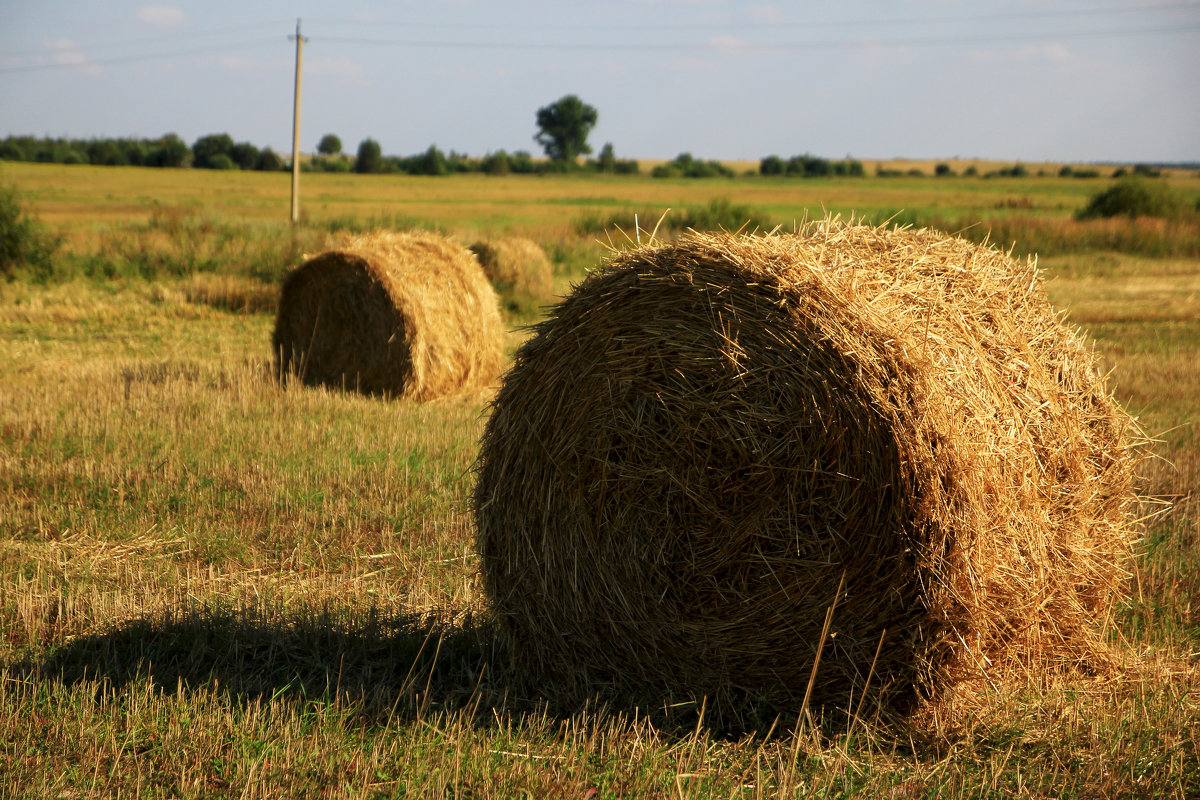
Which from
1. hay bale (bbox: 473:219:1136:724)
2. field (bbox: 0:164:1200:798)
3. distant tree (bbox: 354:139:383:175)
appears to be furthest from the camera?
distant tree (bbox: 354:139:383:175)

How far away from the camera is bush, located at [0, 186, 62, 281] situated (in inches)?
746

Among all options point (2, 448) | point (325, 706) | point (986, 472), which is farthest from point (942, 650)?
point (2, 448)

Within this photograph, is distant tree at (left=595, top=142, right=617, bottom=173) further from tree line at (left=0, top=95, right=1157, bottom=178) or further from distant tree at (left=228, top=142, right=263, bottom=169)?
distant tree at (left=228, top=142, right=263, bottom=169)

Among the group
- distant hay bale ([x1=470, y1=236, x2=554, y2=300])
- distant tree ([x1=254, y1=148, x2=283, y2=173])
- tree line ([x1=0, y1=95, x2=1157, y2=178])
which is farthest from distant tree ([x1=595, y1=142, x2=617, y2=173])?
distant hay bale ([x1=470, y1=236, x2=554, y2=300])

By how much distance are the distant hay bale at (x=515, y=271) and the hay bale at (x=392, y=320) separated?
7.37 metres

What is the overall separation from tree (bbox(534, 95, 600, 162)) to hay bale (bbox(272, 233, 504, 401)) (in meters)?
113

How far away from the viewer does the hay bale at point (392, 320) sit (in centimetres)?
1076

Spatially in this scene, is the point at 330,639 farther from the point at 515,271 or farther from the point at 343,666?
the point at 515,271

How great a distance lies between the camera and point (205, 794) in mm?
3428

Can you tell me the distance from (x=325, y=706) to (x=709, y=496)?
1.82m

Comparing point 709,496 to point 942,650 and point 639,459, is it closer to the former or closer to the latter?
point 639,459

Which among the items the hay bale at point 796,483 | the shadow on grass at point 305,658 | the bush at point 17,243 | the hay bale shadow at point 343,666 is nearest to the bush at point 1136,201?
the bush at point 17,243

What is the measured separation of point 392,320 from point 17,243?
12431mm

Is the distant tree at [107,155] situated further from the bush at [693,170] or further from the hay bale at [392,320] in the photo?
the hay bale at [392,320]
